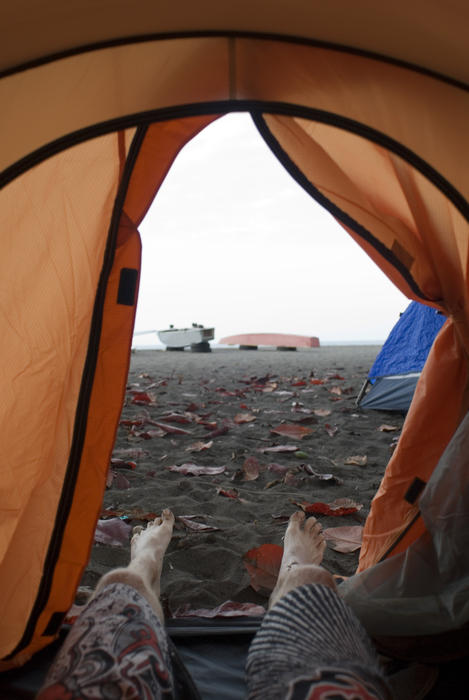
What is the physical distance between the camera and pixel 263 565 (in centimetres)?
178

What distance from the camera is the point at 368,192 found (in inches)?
59.6

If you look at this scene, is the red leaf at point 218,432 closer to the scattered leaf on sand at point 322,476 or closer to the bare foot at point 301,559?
the scattered leaf on sand at point 322,476

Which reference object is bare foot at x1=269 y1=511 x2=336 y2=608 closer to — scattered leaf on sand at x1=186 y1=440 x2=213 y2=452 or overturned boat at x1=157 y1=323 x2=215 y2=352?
scattered leaf on sand at x1=186 y1=440 x2=213 y2=452

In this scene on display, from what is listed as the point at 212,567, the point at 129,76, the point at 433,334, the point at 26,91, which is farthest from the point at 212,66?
the point at 433,334

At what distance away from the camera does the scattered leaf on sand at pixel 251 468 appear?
277cm

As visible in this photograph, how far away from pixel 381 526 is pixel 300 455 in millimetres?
1524

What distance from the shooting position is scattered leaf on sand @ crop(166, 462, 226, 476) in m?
2.79

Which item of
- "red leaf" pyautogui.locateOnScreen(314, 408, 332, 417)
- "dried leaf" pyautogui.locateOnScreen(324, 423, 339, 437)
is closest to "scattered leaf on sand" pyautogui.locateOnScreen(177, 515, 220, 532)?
"dried leaf" pyautogui.locateOnScreen(324, 423, 339, 437)

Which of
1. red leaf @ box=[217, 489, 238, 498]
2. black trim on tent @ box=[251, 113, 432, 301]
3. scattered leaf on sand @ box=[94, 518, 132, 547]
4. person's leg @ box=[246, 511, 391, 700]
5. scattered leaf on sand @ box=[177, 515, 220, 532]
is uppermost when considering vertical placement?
black trim on tent @ box=[251, 113, 432, 301]

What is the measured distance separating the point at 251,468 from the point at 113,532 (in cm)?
105

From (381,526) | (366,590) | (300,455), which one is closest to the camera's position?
(366,590)

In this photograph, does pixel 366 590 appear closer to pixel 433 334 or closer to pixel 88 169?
pixel 88 169

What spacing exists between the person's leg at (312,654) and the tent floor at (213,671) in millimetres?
395

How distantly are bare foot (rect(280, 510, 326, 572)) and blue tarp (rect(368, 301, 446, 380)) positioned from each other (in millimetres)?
2335
